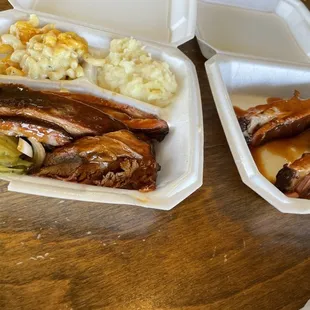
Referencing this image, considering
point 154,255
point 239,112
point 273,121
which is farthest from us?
point 239,112

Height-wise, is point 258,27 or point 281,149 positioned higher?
point 258,27

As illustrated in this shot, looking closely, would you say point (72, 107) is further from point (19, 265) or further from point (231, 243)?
point (231, 243)

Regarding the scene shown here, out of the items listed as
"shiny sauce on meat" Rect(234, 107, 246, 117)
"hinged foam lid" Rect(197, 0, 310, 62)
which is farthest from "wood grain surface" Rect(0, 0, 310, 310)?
"hinged foam lid" Rect(197, 0, 310, 62)

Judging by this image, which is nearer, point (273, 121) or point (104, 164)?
point (104, 164)

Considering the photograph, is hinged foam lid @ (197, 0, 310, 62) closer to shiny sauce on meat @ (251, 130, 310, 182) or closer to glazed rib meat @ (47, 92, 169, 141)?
shiny sauce on meat @ (251, 130, 310, 182)

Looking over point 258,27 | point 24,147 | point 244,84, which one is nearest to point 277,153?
point 244,84

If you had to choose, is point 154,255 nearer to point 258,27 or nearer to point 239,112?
point 239,112

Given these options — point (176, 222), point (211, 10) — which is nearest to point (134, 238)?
point (176, 222)
